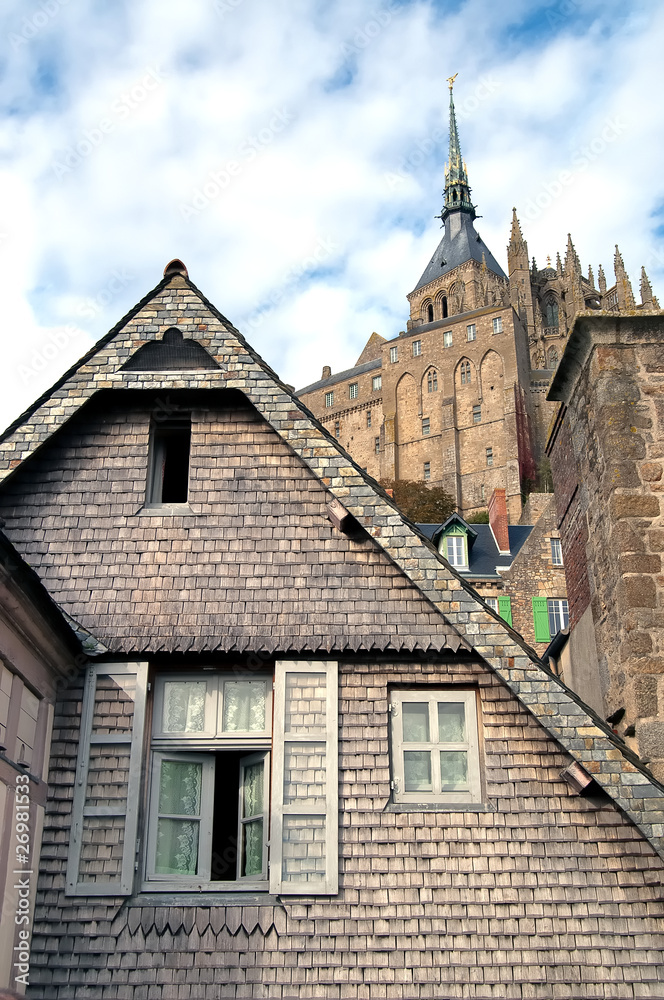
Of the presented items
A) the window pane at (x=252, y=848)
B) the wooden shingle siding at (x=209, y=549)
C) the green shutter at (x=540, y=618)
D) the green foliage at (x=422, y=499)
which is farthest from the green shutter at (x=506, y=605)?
the green foliage at (x=422, y=499)

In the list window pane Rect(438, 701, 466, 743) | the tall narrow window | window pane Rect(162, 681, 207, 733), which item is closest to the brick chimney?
the tall narrow window

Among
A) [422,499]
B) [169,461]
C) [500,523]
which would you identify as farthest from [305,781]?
[422,499]

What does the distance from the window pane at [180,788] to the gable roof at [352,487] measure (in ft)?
6.69

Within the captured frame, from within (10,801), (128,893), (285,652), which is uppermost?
(285,652)

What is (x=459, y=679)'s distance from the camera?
717cm

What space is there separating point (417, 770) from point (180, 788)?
1638 millimetres

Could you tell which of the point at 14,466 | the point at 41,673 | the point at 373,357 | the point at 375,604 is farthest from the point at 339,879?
the point at 373,357

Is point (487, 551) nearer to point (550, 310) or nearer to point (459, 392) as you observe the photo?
point (459, 392)

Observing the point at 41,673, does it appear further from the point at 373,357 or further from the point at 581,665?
the point at 373,357

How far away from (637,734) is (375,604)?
6.59ft

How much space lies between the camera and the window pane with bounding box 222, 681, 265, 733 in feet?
23.6

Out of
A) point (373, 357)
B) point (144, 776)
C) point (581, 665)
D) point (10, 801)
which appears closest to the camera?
point (10, 801)

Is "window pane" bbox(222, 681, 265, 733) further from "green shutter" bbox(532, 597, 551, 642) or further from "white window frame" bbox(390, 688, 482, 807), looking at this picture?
"green shutter" bbox(532, 597, 551, 642)

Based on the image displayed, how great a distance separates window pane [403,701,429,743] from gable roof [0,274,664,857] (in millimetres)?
569
